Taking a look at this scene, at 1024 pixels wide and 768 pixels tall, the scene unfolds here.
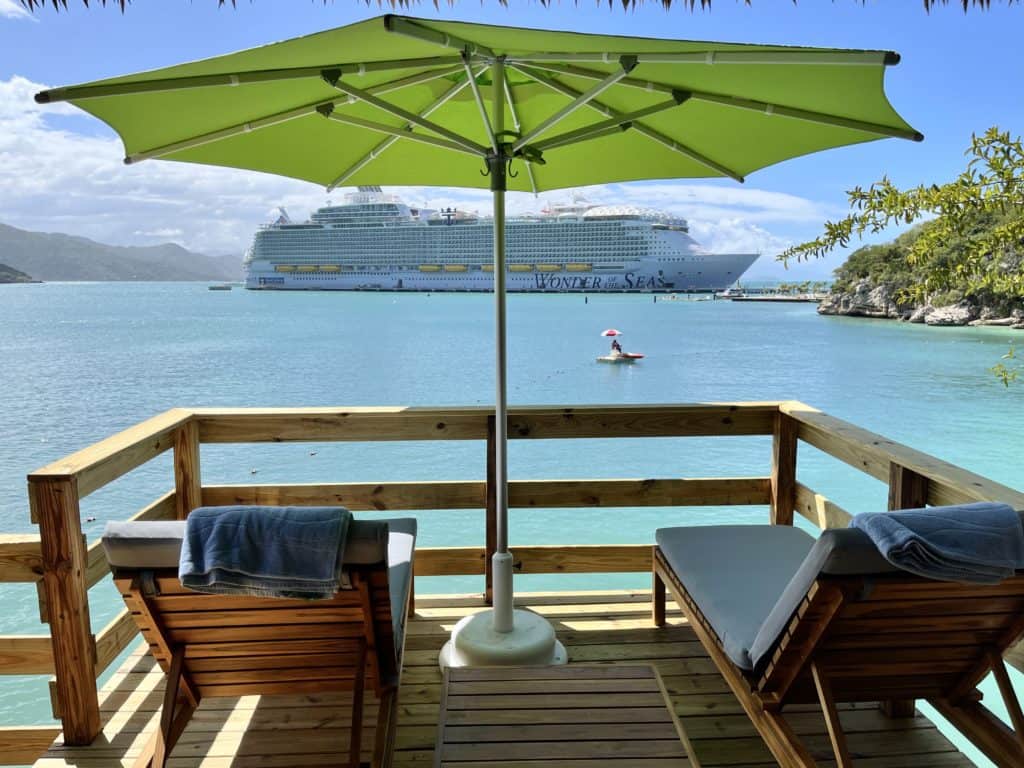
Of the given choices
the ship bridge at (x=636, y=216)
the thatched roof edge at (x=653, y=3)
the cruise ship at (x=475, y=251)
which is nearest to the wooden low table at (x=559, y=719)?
the thatched roof edge at (x=653, y=3)

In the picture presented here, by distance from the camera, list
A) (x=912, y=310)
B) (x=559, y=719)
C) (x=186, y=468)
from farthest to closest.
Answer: (x=912, y=310)
(x=186, y=468)
(x=559, y=719)

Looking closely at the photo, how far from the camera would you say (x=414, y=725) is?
179 cm

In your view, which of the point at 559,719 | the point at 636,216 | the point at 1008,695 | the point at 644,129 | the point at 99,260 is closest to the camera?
the point at 1008,695

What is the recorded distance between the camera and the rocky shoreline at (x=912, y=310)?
96.7 ft

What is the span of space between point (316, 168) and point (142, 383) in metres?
22.6

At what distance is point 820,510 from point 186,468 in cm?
217

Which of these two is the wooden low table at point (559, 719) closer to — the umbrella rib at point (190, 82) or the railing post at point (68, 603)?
the railing post at point (68, 603)

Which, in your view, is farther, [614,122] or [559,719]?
[614,122]

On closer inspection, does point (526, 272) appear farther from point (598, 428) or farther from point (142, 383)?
point (598, 428)

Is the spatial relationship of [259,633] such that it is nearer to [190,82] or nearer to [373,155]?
[190,82]

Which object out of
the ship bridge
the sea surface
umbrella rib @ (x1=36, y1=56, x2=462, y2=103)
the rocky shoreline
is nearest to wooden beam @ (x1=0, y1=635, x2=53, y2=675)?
umbrella rib @ (x1=36, y1=56, x2=462, y2=103)

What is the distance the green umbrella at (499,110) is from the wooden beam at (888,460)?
0.84 meters

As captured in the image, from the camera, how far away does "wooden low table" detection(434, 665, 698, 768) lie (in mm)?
1352

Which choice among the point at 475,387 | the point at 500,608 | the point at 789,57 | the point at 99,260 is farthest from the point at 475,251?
the point at 789,57
